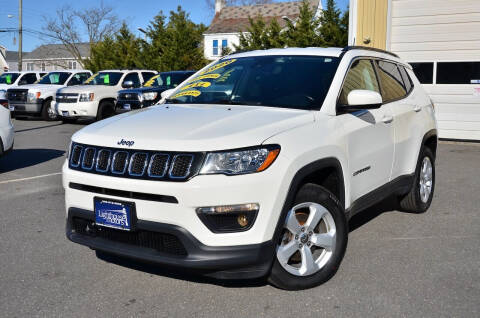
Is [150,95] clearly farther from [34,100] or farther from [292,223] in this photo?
[292,223]

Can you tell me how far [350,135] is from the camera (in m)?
4.25

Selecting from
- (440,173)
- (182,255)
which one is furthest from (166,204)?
(440,173)

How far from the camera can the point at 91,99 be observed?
16.6 metres

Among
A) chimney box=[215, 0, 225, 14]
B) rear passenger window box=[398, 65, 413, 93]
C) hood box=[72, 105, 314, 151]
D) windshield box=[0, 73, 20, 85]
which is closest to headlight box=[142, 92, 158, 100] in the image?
rear passenger window box=[398, 65, 413, 93]

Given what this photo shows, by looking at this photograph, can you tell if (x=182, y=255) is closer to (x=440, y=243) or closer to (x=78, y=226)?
(x=78, y=226)

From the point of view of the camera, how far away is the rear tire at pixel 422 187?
5832 mm

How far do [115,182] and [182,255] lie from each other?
2.05ft

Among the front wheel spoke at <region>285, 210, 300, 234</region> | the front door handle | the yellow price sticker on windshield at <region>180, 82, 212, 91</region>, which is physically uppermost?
the yellow price sticker on windshield at <region>180, 82, 212, 91</region>

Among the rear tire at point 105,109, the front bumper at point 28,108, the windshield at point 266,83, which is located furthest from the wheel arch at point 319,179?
the front bumper at point 28,108

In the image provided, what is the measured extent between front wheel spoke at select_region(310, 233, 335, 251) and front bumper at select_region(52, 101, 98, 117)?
1371cm

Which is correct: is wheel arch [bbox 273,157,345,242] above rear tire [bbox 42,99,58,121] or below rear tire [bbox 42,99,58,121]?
above

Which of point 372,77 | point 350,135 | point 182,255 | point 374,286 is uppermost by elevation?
point 372,77

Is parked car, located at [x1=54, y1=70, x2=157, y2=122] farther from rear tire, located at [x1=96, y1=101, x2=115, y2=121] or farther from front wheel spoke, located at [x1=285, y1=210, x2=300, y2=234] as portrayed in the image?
front wheel spoke, located at [x1=285, y1=210, x2=300, y2=234]

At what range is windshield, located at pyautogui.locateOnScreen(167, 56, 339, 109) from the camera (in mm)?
4383
